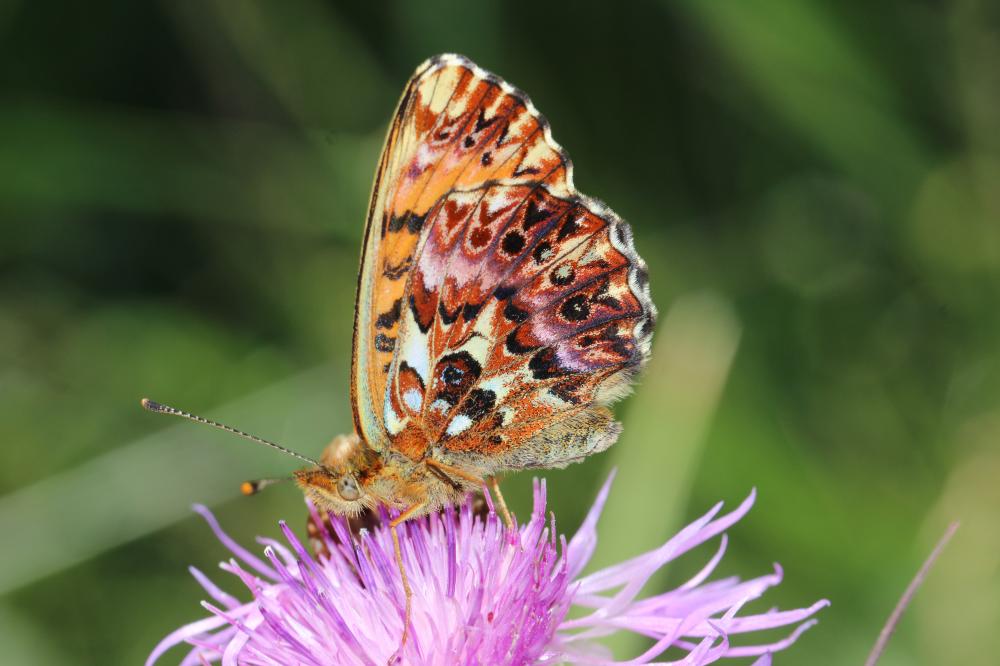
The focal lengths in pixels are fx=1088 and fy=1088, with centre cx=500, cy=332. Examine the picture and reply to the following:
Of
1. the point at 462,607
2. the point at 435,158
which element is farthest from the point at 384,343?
the point at 462,607

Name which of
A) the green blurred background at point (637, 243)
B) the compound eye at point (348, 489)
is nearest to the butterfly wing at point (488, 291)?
the compound eye at point (348, 489)

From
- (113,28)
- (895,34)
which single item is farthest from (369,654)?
(113,28)

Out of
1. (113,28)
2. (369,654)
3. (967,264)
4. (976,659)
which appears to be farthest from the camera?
(113,28)

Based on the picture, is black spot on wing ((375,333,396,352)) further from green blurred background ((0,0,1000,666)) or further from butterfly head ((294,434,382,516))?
Result: green blurred background ((0,0,1000,666))

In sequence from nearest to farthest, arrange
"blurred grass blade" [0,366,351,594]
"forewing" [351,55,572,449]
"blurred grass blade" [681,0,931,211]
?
"forewing" [351,55,572,449] → "blurred grass blade" [0,366,351,594] → "blurred grass blade" [681,0,931,211]

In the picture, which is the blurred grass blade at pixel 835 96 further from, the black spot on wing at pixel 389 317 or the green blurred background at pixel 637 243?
the black spot on wing at pixel 389 317

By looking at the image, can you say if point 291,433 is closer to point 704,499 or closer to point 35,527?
point 35,527

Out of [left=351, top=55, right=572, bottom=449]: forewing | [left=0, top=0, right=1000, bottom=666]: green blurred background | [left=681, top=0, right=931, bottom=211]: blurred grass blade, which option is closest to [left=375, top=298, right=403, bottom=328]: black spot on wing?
[left=351, top=55, right=572, bottom=449]: forewing
